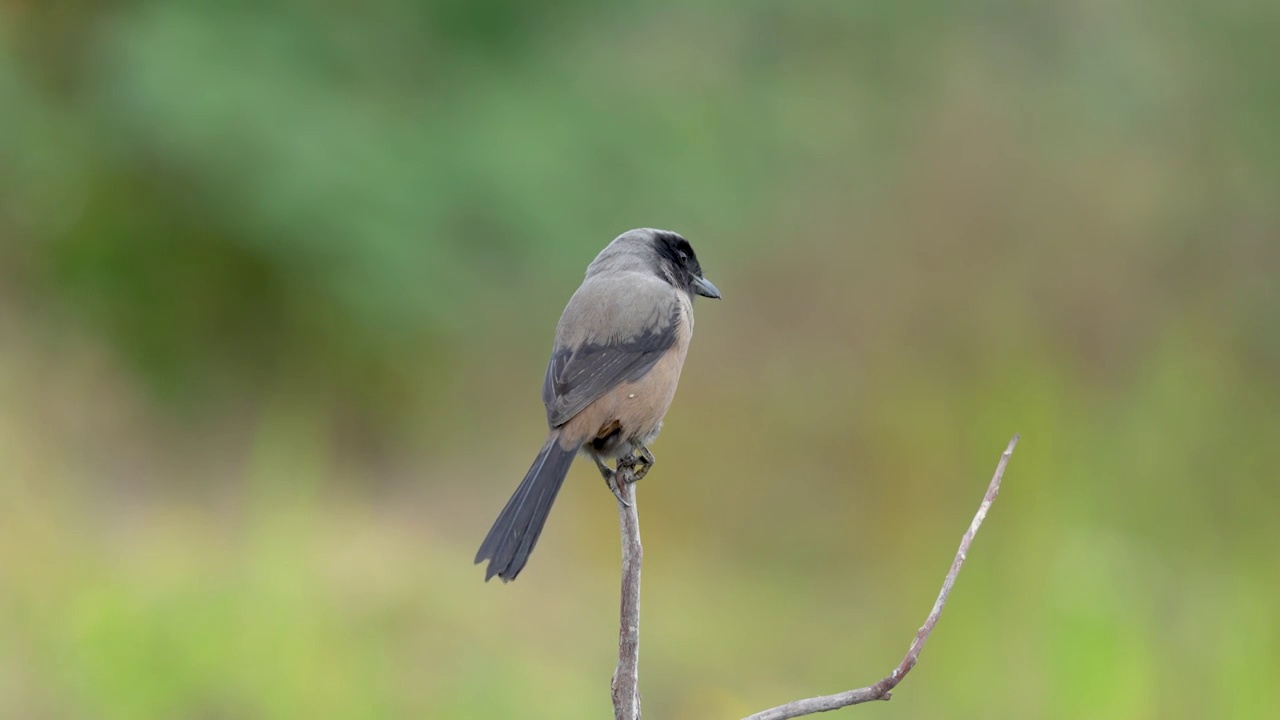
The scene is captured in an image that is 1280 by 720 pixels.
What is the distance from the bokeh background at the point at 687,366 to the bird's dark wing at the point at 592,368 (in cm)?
223

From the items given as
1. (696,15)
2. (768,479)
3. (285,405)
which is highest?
(696,15)

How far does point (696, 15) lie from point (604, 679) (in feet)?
16.1

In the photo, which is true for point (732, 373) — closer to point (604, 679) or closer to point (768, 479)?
point (768, 479)

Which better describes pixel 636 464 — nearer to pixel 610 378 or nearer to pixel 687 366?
pixel 610 378

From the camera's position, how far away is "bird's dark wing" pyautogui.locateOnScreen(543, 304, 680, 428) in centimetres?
329

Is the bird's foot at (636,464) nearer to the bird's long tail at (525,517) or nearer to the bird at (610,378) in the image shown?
the bird at (610,378)

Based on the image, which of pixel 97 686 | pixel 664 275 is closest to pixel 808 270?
pixel 664 275

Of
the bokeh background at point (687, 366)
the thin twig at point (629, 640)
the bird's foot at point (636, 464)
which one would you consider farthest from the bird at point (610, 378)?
the bokeh background at point (687, 366)

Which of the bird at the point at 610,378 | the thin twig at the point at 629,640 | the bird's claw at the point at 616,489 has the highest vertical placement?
the bird at the point at 610,378

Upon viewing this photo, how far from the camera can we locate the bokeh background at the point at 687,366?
5219mm

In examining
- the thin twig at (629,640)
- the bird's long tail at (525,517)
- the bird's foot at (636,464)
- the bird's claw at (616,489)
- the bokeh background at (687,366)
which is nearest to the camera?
the thin twig at (629,640)

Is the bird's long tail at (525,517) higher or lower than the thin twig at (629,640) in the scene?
higher

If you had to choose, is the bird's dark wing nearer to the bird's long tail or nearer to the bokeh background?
the bird's long tail

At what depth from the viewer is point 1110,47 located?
8.10 m
